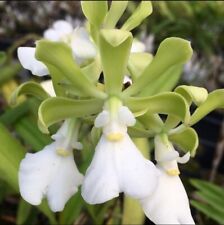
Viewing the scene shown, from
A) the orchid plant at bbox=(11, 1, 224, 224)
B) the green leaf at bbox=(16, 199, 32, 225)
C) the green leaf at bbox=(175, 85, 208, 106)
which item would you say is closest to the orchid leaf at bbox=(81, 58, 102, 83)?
the orchid plant at bbox=(11, 1, 224, 224)

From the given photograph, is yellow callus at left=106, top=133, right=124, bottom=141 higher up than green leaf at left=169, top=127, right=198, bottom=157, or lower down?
higher up

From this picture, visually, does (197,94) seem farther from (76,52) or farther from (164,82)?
(164,82)

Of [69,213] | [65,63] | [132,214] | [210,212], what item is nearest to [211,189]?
[210,212]

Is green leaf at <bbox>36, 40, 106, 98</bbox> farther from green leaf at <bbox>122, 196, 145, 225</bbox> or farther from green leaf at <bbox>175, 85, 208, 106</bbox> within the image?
green leaf at <bbox>122, 196, 145, 225</bbox>

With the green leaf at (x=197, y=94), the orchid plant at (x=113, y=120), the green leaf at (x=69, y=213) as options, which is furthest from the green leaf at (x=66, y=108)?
the green leaf at (x=69, y=213)

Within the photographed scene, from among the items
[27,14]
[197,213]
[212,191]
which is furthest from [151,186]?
[27,14]

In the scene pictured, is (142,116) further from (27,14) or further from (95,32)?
(27,14)

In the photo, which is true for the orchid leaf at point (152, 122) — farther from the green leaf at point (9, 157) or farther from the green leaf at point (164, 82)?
the green leaf at point (164, 82)
